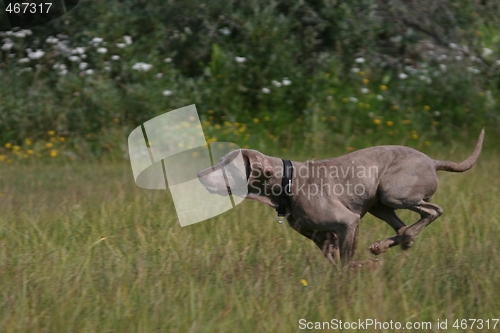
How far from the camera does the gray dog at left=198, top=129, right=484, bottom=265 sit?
4566 mm

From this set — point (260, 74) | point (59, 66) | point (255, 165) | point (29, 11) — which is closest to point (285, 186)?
point (255, 165)

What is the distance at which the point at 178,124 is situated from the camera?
6.96 m

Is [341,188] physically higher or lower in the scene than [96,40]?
higher

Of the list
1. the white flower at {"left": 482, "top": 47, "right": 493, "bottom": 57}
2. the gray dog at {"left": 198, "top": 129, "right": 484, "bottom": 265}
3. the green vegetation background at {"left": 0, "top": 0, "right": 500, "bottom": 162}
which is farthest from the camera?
the white flower at {"left": 482, "top": 47, "right": 493, "bottom": 57}

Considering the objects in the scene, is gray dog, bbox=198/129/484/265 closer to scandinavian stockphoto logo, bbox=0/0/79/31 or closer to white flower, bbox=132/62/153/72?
white flower, bbox=132/62/153/72

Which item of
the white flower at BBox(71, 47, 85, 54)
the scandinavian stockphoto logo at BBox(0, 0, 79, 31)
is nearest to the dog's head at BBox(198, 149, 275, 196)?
the white flower at BBox(71, 47, 85, 54)

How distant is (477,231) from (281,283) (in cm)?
187

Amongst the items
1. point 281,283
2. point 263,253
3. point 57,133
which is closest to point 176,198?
point 263,253

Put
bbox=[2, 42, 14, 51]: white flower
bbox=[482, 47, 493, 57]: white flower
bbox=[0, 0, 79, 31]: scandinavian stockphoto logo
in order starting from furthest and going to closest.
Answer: bbox=[0, 0, 79, 31]: scandinavian stockphoto logo
bbox=[482, 47, 493, 57]: white flower
bbox=[2, 42, 14, 51]: white flower

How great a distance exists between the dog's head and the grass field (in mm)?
470

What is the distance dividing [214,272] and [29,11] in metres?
8.06

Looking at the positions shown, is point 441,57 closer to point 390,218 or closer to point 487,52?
point 487,52

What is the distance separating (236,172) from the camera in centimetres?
455

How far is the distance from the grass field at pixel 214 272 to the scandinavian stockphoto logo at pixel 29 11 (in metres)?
5.20
